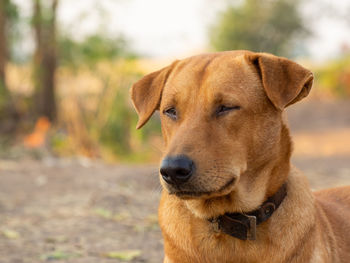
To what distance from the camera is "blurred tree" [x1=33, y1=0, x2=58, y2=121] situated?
1330 centimetres

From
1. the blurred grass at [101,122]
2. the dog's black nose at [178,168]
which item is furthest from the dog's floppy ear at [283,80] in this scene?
the blurred grass at [101,122]

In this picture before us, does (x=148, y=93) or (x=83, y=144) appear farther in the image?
(x=83, y=144)

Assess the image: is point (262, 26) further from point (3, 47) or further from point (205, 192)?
point (205, 192)

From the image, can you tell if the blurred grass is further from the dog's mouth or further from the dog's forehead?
the dog's mouth

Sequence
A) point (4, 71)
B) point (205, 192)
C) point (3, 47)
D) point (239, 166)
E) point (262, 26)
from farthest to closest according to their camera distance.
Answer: point (262, 26)
point (3, 47)
point (4, 71)
point (239, 166)
point (205, 192)

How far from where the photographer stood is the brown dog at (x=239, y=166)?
10.6 feet

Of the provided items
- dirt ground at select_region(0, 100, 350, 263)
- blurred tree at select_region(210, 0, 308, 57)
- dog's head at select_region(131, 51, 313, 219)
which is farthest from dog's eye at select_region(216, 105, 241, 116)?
blurred tree at select_region(210, 0, 308, 57)

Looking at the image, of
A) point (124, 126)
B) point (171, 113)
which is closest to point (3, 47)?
point (124, 126)

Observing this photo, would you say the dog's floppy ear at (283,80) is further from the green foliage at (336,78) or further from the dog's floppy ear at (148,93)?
the green foliage at (336,78)

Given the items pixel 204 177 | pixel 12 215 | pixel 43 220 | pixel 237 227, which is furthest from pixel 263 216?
pixel 12 215

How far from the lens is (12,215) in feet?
21.9

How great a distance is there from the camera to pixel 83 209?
272 inches

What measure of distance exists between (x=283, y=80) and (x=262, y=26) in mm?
24019

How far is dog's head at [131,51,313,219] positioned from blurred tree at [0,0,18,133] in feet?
35.4
